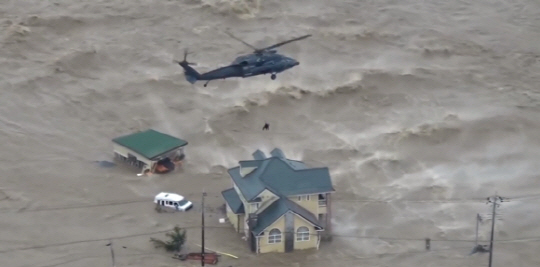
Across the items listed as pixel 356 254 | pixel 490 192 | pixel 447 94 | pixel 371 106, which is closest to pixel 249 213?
pixel 356 254

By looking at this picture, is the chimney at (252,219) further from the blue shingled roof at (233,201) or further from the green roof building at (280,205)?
the blue shingled roof at (233,201)

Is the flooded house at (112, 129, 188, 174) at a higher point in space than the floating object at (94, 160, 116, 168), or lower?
higher

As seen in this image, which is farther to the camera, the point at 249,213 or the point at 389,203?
the point at 389,203

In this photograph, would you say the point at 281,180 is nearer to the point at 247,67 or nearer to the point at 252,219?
the point at 252,219

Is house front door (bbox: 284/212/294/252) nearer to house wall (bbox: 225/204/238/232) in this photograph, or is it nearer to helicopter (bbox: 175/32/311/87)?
house wall (bbox: 225/204/238/232)

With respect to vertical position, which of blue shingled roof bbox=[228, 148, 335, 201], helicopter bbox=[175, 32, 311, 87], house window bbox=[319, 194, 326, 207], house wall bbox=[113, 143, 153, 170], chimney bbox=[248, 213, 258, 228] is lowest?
chimney bbox=[248, 213, 258, 228]

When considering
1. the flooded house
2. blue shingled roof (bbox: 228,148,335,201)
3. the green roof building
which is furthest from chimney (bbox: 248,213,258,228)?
the flooded house

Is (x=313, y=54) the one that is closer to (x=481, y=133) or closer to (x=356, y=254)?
(x=481, y=133)
